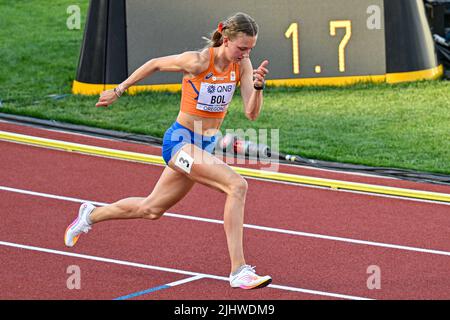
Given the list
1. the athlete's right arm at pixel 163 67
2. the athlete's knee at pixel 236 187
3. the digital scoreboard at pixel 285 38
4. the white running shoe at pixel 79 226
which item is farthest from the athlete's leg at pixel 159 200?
the digital scoreboard at pixel 285 38

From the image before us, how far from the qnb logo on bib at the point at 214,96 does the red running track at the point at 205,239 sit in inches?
52.3

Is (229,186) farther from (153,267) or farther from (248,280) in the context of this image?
(153,267)

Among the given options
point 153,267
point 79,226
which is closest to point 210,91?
point 153,267

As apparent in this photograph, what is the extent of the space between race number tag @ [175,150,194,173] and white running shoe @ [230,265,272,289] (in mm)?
788

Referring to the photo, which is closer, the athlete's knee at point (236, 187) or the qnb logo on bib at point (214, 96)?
the athlete's knee at point (236, 187)

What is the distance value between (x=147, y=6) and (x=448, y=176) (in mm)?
5061

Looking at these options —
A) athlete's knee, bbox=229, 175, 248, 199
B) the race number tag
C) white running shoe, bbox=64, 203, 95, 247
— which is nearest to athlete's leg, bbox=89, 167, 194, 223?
the race number tag

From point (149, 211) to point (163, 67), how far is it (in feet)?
3.51

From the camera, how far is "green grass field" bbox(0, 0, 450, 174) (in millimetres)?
12117

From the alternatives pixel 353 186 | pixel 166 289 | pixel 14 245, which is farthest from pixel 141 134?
pixel 166 289

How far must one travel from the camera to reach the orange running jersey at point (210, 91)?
23.5ft

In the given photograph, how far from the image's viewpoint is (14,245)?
8469 millimetres

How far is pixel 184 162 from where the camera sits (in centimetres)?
714

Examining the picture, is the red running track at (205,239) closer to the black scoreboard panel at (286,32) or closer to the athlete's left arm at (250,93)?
the athlete's left arm at (250,93)
